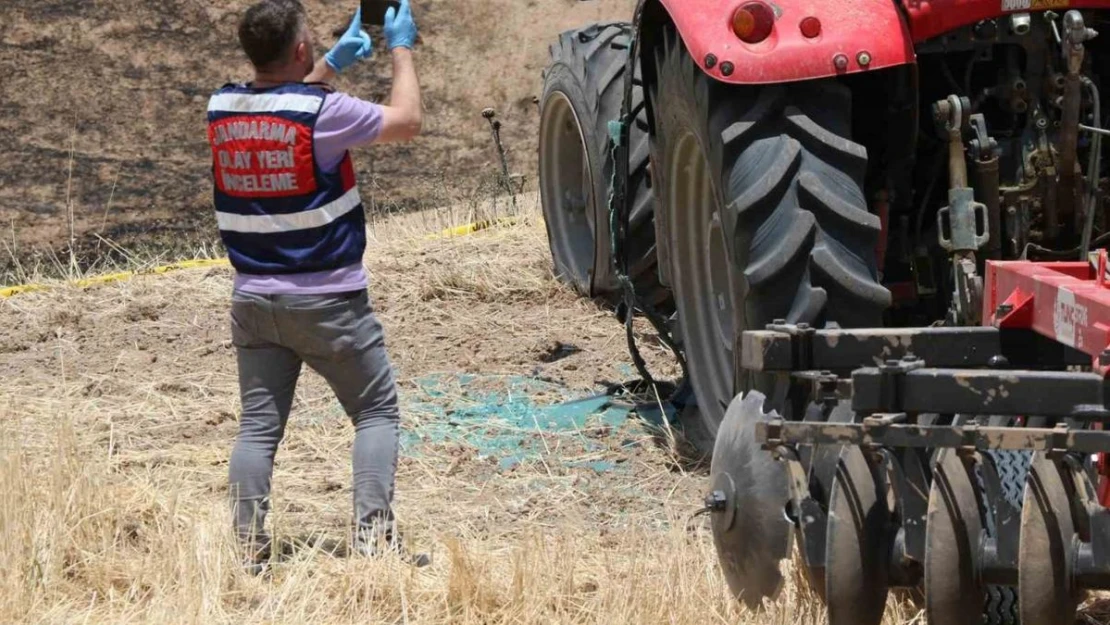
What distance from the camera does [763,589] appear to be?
3600 millimetres

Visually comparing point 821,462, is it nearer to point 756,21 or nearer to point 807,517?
point 807,517

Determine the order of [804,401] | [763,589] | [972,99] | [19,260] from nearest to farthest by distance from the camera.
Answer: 1. [763,589]
2. [804,401]
3. [972,99]
4. [19,260]

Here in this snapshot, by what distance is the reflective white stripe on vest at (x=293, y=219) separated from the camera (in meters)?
4.43

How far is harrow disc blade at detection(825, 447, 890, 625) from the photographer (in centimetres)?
320

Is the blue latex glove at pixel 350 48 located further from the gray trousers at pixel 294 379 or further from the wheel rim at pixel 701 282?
the wheel rim at pixel 701 282

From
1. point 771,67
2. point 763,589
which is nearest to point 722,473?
point 763,589

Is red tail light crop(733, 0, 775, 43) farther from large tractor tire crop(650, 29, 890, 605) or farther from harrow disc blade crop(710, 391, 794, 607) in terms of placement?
harrow disc blade crop(710, 391, 794, 607)

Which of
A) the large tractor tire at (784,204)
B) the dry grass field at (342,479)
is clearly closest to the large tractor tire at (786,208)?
the large tractor tire at (784,204)

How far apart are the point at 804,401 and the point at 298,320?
1.34m

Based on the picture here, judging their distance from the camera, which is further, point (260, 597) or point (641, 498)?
point (641, 498)

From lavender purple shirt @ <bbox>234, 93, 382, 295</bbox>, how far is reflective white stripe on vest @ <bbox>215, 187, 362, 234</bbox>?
10 cm

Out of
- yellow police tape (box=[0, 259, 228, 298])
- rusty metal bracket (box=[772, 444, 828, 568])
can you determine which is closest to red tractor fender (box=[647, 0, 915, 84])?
rusty metal bracket (box=[772, 444, 828, 568])

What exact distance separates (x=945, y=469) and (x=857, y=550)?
223 mm

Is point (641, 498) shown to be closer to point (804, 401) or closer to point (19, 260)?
point (804, 401)
